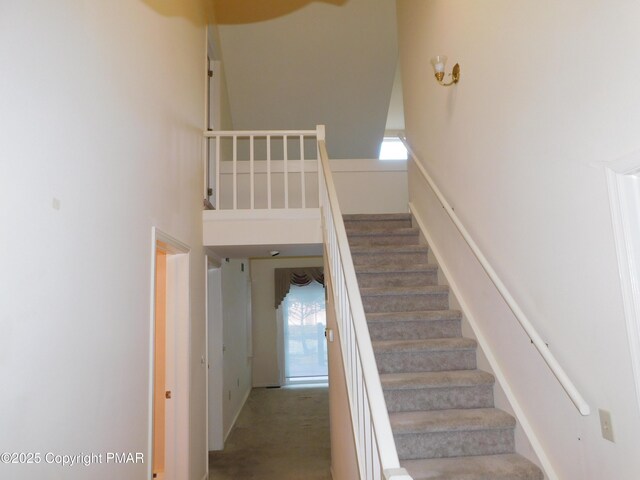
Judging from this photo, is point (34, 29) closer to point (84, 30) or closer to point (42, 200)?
point (84, 30)

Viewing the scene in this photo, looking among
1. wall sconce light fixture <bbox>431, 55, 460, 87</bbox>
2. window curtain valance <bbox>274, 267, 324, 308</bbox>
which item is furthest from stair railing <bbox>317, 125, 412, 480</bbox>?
window curtain valance <bbox>274, 267, 324, 308</bbox>

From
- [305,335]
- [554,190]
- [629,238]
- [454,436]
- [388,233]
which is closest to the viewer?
[629,238]

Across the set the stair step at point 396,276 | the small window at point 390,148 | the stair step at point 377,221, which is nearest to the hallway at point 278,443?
the stair step at point 396,276

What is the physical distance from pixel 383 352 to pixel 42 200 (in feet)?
7.19

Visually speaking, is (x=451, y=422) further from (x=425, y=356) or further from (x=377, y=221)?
(x=377, y=221)

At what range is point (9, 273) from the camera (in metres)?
1.25

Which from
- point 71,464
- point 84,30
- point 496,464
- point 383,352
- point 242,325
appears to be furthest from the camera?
point 242,325

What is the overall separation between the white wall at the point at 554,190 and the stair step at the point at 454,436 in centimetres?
21

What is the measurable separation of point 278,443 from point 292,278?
13.7 ft

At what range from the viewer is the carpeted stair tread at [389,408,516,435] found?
238 cm

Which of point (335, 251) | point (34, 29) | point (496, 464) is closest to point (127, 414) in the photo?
point (335, 251)

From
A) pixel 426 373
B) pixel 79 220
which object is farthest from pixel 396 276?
pixel 79 220

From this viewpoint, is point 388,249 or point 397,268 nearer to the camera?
point 397,268

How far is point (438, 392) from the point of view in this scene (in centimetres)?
267
